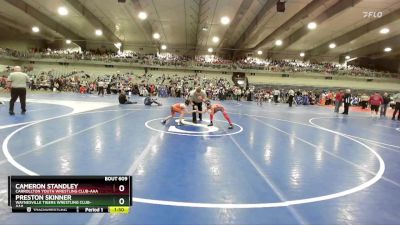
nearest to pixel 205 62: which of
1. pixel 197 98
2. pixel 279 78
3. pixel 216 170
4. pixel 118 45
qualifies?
pixel 279 78

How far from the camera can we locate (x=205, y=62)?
38.7 meters

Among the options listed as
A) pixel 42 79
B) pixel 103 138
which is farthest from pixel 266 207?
pixel 42 79

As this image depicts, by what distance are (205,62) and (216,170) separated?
1347 inches

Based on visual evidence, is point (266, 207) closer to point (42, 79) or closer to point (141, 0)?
point (141, 0)

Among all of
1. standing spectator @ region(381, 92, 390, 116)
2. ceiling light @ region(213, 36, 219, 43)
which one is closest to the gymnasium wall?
ceiling light @ region(213, 36, 219, 43)

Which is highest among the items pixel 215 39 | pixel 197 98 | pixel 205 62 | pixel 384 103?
pixel 215 39

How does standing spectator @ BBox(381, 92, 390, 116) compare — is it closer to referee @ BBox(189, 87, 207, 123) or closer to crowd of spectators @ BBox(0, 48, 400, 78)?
referee @ BBox(189, 87, 207, 123)

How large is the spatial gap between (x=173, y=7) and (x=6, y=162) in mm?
18811

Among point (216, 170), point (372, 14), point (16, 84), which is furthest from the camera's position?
point (372, 14)

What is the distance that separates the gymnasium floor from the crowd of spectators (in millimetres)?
29338

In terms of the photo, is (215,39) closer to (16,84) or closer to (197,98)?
(197,98)
